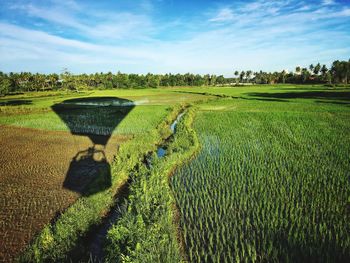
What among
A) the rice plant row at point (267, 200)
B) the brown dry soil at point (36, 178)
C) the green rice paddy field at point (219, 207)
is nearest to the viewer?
the green rice paddy field at point (219, 207)

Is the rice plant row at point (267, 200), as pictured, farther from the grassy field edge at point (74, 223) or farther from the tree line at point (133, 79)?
the tree line at point (133, 79)

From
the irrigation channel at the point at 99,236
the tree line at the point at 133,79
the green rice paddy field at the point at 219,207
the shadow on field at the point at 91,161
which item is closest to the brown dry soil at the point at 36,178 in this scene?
the shadow on field at the point at 91,161

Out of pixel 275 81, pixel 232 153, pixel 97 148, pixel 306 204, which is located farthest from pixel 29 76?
pixel 275 81

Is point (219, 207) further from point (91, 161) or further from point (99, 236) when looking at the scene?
point (91, 161)

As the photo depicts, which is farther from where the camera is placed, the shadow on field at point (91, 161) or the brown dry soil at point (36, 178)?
the shadow on field at point (91, 161)

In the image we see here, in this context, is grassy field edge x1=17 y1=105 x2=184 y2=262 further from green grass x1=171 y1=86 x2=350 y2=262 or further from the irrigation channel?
green grass x1=171 y1=86 x2=350 y2=262

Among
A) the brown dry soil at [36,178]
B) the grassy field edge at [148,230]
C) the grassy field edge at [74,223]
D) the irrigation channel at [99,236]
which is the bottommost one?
the irrigation channel at [99,236]

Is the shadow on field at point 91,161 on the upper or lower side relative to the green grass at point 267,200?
lower

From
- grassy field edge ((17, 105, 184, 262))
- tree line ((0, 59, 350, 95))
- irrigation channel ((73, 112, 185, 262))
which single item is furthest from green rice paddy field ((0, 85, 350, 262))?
tree line ((0, 59, 350, 95))
